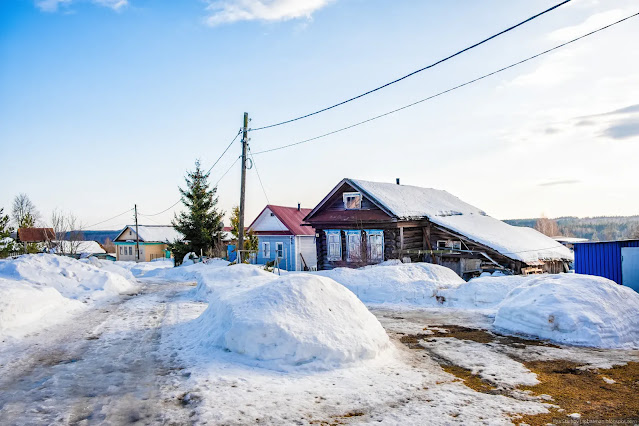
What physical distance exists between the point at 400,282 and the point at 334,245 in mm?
10934

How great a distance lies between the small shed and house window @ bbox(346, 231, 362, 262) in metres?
11.8

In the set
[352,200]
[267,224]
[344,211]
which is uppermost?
[352,200]

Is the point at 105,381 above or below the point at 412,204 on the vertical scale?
below

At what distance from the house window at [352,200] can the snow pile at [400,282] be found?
8.03 m

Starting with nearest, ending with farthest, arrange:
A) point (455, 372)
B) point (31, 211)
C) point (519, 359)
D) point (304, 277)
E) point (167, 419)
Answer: point (167, 419) → point (455, 372) → point (519, 359) → point (304, 277) → point (31, 211)

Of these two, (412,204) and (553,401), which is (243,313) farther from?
(412,204)

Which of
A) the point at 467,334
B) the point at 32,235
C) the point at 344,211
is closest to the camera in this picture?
the point at 467,334

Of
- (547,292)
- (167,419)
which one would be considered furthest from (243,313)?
(547,292)

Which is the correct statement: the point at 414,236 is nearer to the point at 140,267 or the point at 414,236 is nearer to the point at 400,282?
the point at 400,282

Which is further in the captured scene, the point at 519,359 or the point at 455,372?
the point at 519,359

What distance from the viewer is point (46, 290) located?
13.3m

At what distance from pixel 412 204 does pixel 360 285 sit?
10.8 metres

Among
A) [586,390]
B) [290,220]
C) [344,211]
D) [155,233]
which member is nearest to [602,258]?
[586,390]

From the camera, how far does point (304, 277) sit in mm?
8578
